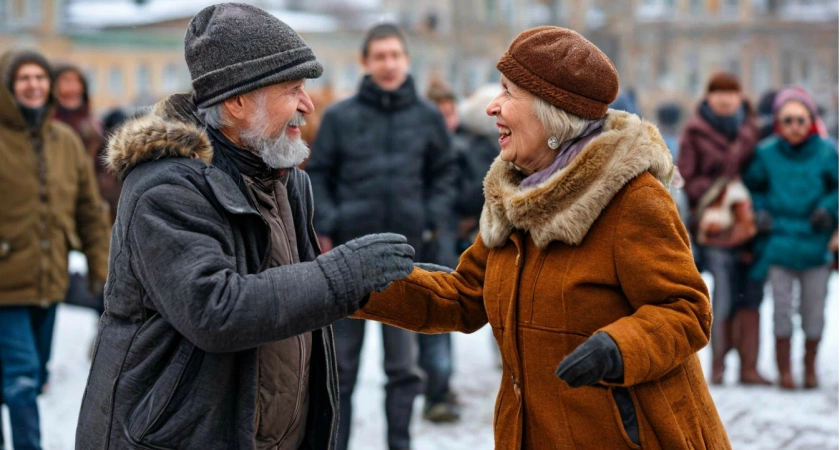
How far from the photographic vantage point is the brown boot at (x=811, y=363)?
717cm

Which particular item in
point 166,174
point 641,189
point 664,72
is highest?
Result: point 166,174

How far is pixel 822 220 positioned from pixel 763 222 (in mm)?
399

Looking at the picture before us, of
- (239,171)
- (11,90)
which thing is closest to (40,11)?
(11,90)

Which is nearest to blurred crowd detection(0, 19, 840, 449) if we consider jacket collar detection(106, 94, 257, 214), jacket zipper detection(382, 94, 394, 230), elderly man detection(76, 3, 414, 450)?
jacket zipper detection(382, 94, 394, 230)

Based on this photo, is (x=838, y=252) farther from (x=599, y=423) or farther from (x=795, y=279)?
(x=599, y=423)

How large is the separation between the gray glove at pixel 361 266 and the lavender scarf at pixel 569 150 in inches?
21.8

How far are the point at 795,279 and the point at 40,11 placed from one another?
1645 inches

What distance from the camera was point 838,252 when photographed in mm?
7180

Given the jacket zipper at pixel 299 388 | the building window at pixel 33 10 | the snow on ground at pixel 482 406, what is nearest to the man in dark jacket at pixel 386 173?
the snow on ground at pixel 482 406

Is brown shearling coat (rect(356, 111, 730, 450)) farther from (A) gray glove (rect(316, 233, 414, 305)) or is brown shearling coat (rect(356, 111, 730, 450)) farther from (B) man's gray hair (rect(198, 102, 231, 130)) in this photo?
(B) man's gray hair (rect(198, 102, 231, 130))

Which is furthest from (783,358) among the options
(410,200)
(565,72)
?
(565,72)

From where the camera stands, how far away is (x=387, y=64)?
573 centimetres

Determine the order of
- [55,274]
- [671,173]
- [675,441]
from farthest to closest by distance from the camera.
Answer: [55,274] → [671,173] → [675,441]

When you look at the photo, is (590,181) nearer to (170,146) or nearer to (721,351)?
(170,146)
